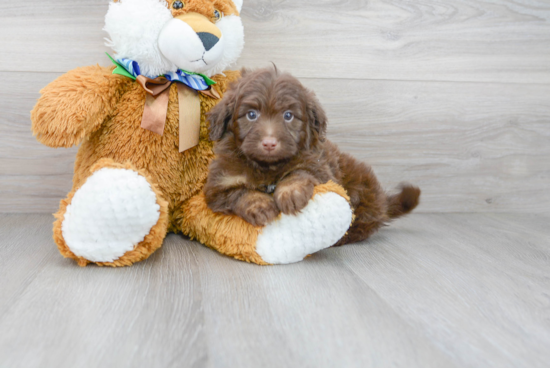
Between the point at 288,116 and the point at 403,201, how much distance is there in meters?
0.57

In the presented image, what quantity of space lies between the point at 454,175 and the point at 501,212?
290mm

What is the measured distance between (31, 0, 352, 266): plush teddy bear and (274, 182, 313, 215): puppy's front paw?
35 millimetres

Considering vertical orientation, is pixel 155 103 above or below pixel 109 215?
above

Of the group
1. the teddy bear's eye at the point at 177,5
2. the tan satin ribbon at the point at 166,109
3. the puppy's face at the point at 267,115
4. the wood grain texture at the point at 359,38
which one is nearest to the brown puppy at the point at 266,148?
the puppy's face at the point at 267,115

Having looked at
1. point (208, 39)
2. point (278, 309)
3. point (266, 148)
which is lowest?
point (278, 309)

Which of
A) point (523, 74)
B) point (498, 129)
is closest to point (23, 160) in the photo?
point (498, 129)

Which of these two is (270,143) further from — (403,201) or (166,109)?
(403,201)

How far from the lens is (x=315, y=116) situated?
1168 mm

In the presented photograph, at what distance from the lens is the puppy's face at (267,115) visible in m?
1.08

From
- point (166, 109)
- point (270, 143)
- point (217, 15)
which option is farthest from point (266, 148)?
point (217, 15)

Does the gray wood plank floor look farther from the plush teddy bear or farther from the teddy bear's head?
the teddy bear's head

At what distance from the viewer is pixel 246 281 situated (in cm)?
104

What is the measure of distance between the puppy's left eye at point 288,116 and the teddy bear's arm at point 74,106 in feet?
1.61

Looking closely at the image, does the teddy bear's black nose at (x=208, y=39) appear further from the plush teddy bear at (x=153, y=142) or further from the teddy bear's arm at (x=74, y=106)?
the teddy bear's arm at (x=74, y=106)
